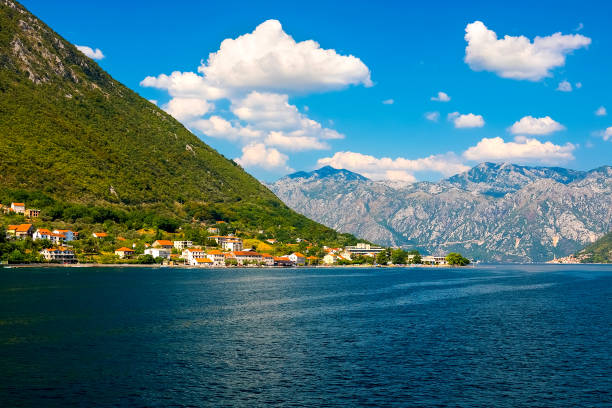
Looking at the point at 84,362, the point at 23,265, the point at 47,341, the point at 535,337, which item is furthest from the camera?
the point at 23,265

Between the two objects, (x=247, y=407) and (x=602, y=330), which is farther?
(x=602, y=330)

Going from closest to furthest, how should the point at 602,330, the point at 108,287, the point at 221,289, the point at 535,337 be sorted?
the point at 535,337 < the point at 602,330 < the point at 108,287 < the point at 221,289

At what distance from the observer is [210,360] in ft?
170

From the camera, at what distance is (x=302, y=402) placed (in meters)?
38.8

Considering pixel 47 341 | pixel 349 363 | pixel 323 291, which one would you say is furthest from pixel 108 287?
pixel 349 363

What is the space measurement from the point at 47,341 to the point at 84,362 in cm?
1194

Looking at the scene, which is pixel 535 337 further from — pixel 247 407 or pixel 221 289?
pixel 221 289

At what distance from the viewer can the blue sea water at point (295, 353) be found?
40.5 m

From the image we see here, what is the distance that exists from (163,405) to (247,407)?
615 centimetres

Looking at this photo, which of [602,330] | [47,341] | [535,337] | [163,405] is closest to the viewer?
[163,405]

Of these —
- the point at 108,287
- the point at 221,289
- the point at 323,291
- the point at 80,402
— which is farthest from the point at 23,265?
the point at 80,402

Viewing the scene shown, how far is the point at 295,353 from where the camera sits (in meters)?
55.5

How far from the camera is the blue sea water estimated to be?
1596 inches

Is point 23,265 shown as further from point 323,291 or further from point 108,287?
point 323,291
